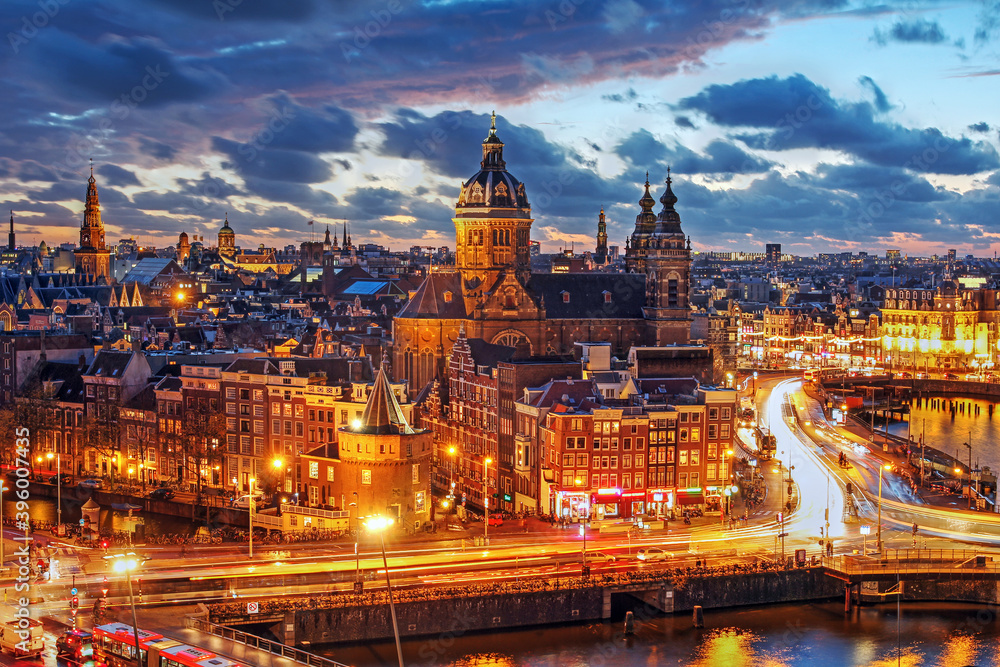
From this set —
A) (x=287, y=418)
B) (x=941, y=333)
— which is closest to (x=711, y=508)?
(x=287, y=418)

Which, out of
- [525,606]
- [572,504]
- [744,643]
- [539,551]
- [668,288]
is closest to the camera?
[744,643]

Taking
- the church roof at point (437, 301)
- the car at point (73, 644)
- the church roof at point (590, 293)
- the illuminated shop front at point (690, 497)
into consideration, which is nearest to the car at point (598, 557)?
the illuminated shop front at point (690, 497)

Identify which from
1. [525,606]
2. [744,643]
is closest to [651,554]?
[744,643]

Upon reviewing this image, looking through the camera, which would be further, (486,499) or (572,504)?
(572,504)

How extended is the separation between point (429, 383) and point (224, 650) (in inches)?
1993

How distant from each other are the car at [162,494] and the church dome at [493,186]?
114 ft

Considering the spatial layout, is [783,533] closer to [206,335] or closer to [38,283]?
[206,335]

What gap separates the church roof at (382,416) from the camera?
70562 mm

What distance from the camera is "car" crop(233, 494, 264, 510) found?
77.8 m

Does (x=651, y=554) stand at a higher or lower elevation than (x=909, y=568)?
higher

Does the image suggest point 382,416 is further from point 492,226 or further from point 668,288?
point 668,288

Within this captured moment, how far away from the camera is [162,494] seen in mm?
83312

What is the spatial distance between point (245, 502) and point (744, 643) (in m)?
34.8

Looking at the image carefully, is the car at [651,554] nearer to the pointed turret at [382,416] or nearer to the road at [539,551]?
the road at [539,551]
